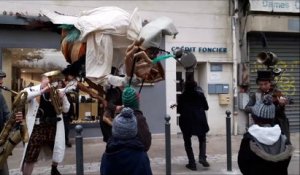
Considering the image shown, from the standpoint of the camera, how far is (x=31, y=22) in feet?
18.6

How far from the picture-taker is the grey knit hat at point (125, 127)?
3.66 meters

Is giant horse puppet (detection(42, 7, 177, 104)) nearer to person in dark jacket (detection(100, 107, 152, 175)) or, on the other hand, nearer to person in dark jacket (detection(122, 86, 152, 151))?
person in dark jacket (detection(122, 86, 152, 151))

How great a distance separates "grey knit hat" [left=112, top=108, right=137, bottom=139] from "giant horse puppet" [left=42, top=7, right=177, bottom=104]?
4.70 ft

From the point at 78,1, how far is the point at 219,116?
16.5 ft

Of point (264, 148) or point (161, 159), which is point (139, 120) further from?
point (161, 159)

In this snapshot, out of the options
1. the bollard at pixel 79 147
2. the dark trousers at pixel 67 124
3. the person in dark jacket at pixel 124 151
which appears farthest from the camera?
the dark trousers at pixel 67 124

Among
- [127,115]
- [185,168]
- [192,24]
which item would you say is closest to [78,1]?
[192,24]

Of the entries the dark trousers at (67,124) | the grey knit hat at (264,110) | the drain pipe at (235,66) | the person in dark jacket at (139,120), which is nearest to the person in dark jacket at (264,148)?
the grey knit hat at (264,110)

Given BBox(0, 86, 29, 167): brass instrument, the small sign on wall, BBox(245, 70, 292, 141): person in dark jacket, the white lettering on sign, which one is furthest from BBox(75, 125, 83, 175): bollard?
the white lettering on sign

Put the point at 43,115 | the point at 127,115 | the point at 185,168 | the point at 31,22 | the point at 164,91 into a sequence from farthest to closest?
the point at 164,91 < the point at 185,168 < the point at 43,115 < the point at 31,22 < the point at 127,115

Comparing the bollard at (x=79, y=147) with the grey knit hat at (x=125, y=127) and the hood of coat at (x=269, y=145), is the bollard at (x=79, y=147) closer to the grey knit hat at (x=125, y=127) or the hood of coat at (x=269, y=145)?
the grey knit hat at (x=125, y=127)

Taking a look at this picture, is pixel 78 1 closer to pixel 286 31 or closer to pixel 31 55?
pixel 31 55

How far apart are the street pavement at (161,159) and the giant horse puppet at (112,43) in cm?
290

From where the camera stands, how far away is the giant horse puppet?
16.8 feet
